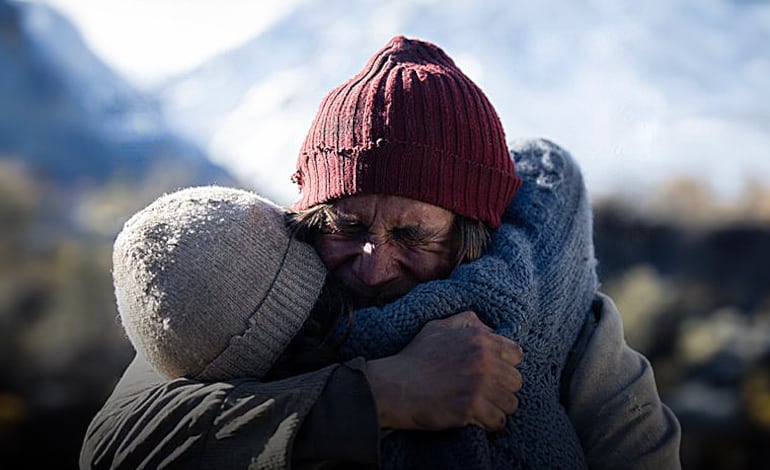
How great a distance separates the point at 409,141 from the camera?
1464 mm

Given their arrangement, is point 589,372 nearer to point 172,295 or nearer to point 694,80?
point 172,295

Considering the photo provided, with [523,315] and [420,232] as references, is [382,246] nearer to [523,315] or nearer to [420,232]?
[420,232]

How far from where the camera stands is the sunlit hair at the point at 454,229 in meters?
1.50

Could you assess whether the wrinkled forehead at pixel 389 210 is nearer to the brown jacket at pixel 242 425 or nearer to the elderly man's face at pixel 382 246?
the elderly man's face at pixel 382 246

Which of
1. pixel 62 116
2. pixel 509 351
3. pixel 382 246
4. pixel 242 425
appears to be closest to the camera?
pixel 242 425

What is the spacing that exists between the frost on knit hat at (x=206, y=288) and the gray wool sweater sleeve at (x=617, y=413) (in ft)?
2.05

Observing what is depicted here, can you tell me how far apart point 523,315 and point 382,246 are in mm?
311

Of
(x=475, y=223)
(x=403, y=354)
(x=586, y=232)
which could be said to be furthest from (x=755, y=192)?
(x=403, y=354)

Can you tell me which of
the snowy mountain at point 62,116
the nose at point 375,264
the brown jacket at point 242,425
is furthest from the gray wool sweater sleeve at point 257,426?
the snowy mountain at point 62,116

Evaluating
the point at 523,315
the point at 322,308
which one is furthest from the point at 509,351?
the point at 322,308

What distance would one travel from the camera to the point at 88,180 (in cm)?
394

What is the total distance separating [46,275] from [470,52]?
2.64 meters

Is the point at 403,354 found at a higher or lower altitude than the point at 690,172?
higher

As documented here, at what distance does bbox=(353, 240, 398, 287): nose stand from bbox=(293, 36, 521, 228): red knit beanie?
4.5 inches
